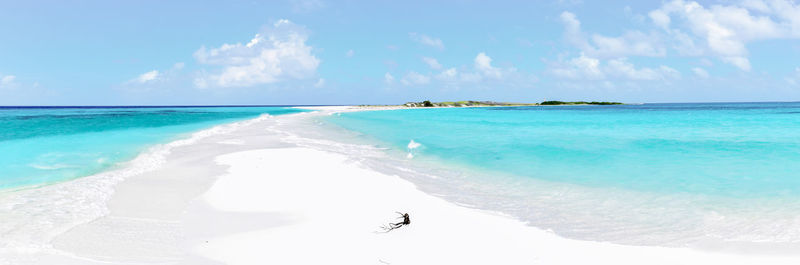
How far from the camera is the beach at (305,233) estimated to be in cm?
527

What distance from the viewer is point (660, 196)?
891 cm

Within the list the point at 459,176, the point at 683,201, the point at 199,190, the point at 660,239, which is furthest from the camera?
the point at 459,176

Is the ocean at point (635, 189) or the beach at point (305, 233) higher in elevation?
the beach at point (305, 233)

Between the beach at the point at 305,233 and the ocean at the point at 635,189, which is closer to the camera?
the beach at the point at 305,233

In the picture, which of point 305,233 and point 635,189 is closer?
point 305,233

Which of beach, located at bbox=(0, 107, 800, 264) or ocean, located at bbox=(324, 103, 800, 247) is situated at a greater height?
beach, located at bbox=(0, 107, 800, 264)

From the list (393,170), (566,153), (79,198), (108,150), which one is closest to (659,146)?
(566,153)

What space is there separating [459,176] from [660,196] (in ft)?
14.6

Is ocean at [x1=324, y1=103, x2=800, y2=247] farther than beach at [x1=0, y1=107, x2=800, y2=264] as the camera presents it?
Yes

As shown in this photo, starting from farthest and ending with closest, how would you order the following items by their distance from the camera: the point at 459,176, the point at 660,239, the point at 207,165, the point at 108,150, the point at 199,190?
the point at 108,150
the point at 207,165
the point at 459,176
the point at 199,190
the point at 660,239

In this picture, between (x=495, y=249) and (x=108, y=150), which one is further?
(x=108, y=150)

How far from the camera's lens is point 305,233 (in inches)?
243

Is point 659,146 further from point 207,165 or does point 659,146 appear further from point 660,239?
point 207,165

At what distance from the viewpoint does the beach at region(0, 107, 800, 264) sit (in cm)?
527
